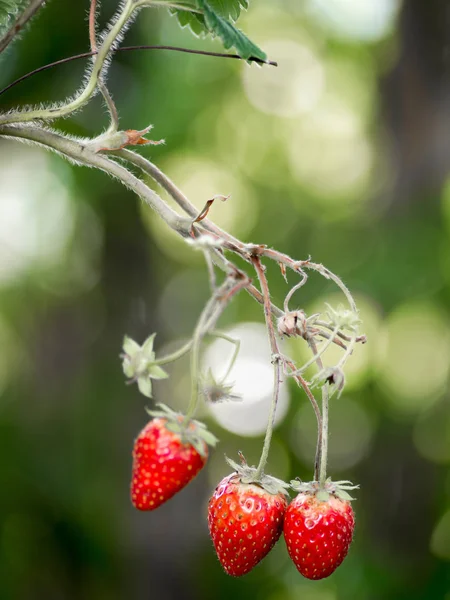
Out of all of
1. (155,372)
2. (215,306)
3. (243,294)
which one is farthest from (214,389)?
(243,294)

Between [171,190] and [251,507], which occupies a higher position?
[171,190]

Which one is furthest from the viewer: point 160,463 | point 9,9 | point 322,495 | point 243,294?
point 243,294

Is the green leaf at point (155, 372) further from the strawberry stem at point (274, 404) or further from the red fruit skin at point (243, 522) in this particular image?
the red fruit skin at point (243, 522)

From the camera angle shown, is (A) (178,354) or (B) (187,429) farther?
(B) (187,429)

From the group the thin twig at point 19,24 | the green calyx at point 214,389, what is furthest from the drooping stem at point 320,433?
the thin twig at point 19,24

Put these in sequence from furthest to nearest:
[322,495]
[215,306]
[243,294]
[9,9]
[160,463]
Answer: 1. [243,294]
2. [160,463]
3. [322,495]
4. [9,9]
5. [215,306]

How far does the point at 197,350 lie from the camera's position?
3.03 ft

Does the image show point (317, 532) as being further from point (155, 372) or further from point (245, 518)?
point (155, 372)

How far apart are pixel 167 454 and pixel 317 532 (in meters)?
0.28

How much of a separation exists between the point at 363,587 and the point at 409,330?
9.65 ft

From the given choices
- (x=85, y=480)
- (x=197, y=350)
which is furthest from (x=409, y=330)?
(x=197, y=350)

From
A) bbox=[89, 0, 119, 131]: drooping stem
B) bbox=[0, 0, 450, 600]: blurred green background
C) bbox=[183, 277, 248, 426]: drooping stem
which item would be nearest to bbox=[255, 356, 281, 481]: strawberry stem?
bbox=[183, 277, 248, 426]: drooping stem

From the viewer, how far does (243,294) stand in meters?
9.47

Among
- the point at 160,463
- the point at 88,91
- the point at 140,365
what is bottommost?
the point at 160,463
